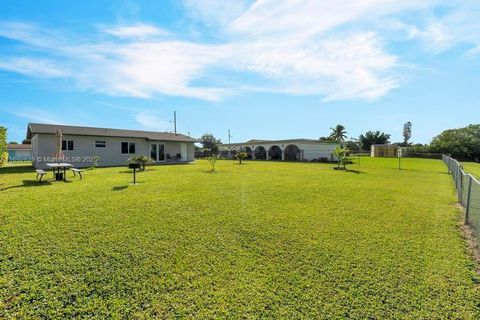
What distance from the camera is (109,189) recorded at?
880cm

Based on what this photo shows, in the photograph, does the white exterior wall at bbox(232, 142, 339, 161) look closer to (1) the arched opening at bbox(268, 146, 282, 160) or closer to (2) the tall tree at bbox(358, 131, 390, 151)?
(1) the arched opening at bbox(268, 146, 282, 160)

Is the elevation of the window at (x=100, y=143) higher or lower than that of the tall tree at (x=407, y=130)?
lower

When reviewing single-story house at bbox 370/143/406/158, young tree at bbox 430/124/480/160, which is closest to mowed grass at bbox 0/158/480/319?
young tree at bbox 430/124/480/160

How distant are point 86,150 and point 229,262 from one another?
736 inches

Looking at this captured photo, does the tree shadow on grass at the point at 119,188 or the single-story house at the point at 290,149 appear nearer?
the tree shadow on grass at the point at 119,188

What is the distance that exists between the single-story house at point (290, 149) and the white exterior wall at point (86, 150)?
18.8 meters

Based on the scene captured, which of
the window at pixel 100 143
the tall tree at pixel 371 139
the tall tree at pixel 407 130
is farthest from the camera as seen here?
the tall tree at pixel 407 130

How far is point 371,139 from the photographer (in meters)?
66.3

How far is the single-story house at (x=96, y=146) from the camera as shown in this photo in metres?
16.9

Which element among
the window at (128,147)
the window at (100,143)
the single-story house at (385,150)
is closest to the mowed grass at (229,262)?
the window at (100,143)

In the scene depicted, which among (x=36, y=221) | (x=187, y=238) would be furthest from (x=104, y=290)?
(x=36, y=221)

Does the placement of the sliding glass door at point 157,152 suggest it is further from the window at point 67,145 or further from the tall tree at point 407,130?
the tall tree at point 407,130

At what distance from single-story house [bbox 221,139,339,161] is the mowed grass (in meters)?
24.8

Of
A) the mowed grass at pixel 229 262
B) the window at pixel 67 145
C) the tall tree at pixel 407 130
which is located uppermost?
the tall tree at pixel 407 130
